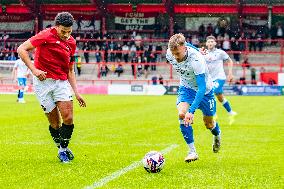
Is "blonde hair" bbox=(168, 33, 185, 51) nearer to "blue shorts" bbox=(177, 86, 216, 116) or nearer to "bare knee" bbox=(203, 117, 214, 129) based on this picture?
"blue shorts" bbox=(177, 86, 216, 116)

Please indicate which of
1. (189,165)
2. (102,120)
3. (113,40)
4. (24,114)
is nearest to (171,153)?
(189,165)

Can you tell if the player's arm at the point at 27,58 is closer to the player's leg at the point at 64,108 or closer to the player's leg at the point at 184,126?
the player's leg at the point at 64,108

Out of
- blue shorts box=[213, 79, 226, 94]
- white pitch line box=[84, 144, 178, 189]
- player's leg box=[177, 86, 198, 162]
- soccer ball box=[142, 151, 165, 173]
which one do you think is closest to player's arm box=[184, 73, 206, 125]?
player's leg box=[177, 86, 198, 162]

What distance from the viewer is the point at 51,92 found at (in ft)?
32.6

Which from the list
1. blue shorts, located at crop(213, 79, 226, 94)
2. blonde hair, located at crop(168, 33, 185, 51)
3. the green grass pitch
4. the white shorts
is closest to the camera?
the green grass pitch

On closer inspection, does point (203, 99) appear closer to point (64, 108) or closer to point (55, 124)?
point (64, 108)

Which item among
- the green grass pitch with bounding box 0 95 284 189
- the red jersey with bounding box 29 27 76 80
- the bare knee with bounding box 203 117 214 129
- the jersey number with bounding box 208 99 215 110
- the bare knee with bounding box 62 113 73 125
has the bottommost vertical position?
the green grass pitch with bounding box 0 95 284 189

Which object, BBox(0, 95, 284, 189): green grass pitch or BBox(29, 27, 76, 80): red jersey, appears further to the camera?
BBox(29, 27, 76, 80): red jersey

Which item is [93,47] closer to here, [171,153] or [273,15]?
[273,15]

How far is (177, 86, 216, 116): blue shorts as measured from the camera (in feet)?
33.5

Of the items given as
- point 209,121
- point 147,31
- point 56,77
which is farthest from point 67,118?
point 147,31

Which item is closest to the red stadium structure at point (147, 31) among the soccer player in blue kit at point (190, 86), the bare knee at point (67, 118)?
the soccer player in blue kit at point (190, 86)

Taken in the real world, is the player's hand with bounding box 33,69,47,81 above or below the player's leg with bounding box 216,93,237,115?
above

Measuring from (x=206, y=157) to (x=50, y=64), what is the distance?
3.09m
